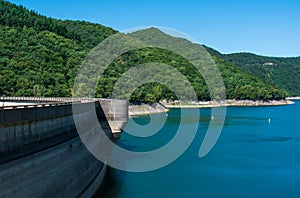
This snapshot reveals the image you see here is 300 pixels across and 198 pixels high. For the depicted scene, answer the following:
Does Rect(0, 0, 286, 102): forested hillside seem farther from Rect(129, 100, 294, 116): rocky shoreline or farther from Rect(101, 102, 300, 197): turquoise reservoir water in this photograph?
Rect(101, 102, 300, 197): turquoise reservoir water

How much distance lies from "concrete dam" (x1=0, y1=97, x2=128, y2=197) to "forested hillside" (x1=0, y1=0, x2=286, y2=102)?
2291 inches

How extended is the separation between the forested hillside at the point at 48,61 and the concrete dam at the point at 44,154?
2291 inches

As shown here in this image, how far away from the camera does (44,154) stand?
19859mm

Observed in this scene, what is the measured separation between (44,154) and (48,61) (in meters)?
88.6

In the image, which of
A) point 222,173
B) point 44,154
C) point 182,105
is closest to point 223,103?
point 182,105

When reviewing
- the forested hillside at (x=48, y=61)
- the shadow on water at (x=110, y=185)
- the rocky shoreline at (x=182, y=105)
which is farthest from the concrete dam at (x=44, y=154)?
the rocky shoreline at (x=182, y=105)

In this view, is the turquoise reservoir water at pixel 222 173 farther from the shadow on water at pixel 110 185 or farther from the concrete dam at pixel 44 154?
the concrete dam at pixel 44 154

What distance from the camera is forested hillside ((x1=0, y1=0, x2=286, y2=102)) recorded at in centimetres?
8719

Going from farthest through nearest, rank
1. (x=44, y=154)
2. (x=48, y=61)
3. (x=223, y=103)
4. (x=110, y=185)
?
(x=223, y=103) → (x=48, y=61) → (x=110, y=185) → (x=44, y=154)

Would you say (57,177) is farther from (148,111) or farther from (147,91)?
(147,91)

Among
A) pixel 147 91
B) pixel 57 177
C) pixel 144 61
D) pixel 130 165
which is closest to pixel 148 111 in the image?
A: pixel 147 91

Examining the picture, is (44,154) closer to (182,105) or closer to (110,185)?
(110,185)

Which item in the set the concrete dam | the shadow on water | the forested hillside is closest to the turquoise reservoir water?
the shadow on water

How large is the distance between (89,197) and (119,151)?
19.9 metres
